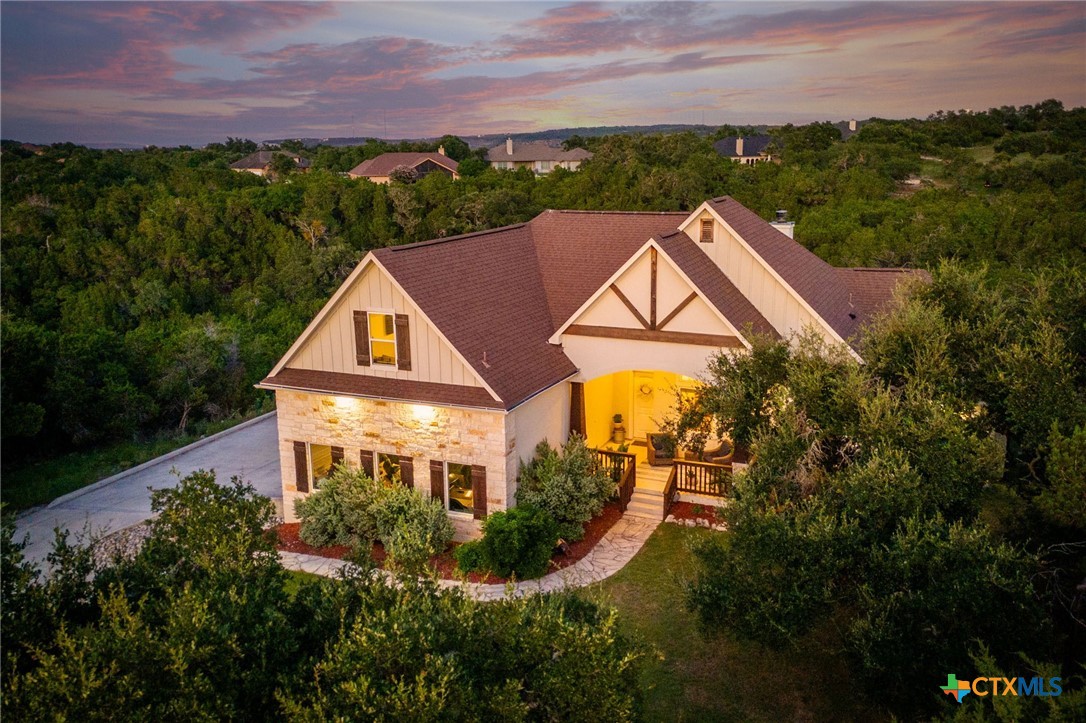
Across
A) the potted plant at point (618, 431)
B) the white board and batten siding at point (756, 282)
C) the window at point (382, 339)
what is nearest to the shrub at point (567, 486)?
the window at point (382, 339)

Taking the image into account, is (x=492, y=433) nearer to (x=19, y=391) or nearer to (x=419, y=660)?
(x=419, y=660)

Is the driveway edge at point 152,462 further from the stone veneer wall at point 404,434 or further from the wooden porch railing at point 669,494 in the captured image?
the wooden porch railing at point 669,494

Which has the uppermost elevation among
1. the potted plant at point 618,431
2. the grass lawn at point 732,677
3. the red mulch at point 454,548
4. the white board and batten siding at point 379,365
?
the white board and batten siding at point 379,365

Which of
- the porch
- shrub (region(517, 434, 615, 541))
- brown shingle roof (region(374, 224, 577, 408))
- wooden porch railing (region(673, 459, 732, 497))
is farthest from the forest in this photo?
brown shingle roof (region(374, 224, 577, 408))

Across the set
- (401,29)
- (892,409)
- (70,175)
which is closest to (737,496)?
(892,409)

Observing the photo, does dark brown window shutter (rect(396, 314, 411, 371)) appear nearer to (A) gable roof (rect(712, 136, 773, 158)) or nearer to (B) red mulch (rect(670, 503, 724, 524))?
(B) red mulch (rect(670, 503, 724, 524))

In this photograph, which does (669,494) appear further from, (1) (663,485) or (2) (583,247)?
(2) (583,247)
